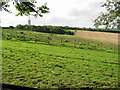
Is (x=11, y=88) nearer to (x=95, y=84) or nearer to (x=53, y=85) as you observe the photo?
(x=53, y=85)

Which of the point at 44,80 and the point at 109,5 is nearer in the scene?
the point at 44,80

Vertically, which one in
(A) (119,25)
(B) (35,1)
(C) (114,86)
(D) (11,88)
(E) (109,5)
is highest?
(E) (109,5)

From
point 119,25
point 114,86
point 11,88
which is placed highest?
Result: point 119,25

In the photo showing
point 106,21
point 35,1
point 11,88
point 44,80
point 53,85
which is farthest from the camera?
point 106,21

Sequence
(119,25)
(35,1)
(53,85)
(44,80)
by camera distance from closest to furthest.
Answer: (53,85) < (44,80) < (35,1) < (119,25)

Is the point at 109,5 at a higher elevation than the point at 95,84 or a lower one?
higher

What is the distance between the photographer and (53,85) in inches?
242

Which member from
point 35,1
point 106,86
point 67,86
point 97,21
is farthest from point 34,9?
→ point 97,21

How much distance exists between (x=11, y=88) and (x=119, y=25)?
40.7 feet

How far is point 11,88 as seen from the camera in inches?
173

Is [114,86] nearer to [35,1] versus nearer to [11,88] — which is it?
[11,88]

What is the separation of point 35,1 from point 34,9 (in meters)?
0.47

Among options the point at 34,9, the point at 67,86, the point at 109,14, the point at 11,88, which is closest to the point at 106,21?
the point at 109,14

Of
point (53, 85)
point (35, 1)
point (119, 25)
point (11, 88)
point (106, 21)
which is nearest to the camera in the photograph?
point (11, 88)
